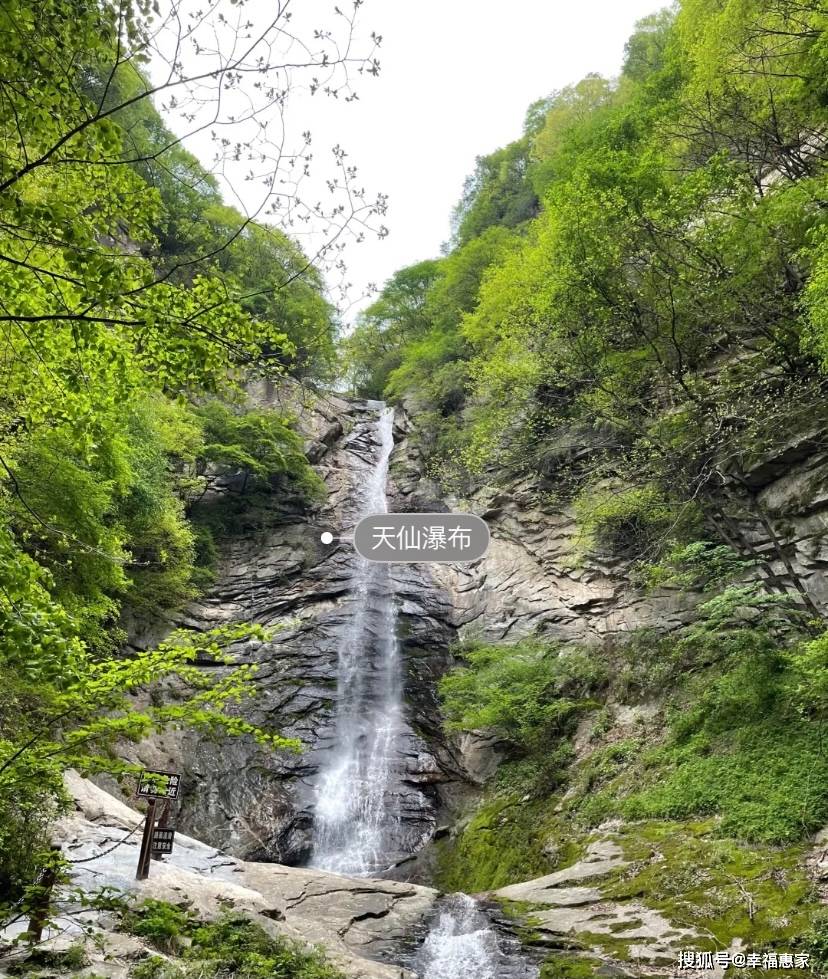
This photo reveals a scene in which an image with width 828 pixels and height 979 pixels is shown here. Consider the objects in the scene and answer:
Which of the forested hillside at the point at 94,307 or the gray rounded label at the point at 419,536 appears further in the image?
the gray rounded label at the point at 419,536

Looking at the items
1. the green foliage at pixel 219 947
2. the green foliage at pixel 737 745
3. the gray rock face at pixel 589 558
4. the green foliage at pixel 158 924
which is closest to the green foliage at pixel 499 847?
the green foliage at pixel 737 745

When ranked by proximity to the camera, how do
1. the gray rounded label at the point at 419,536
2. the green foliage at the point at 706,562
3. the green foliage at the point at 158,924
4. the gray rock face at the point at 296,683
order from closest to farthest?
the green foliage at the point at 158,924
the gray rounded label at the point at 419,536
the green foliage at the point at 706,562
the gray rock face at the point at 296,683

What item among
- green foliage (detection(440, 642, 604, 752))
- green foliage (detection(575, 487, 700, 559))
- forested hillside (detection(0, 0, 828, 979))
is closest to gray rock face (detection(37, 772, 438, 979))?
forested hillside (detection(0, 0, 828, 979))

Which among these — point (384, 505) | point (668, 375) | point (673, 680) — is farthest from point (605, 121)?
point (673, 680)

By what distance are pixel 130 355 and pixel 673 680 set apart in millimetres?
10971

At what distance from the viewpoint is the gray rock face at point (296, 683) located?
502 inches

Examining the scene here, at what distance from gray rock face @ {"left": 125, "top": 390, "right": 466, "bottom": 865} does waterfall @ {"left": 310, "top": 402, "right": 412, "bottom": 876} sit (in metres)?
0.23

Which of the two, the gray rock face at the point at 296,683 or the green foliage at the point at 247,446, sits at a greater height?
the green foliage at the point at 247,446

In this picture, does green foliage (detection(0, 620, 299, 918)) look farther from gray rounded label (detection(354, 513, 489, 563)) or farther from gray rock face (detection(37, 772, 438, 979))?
gray rounded label (detection(354, 513, 489, 563))

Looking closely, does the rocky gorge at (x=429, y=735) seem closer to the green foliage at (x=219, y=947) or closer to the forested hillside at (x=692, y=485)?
the forested hillside at (x=692, y=485)

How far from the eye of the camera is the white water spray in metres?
12.6

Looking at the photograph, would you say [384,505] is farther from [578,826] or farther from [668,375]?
[578,826]

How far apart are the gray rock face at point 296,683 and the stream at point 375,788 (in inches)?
9.5

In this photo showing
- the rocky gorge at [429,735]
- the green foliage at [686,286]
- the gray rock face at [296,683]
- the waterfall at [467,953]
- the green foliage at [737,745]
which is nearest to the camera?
the waterfall at [467,953]
